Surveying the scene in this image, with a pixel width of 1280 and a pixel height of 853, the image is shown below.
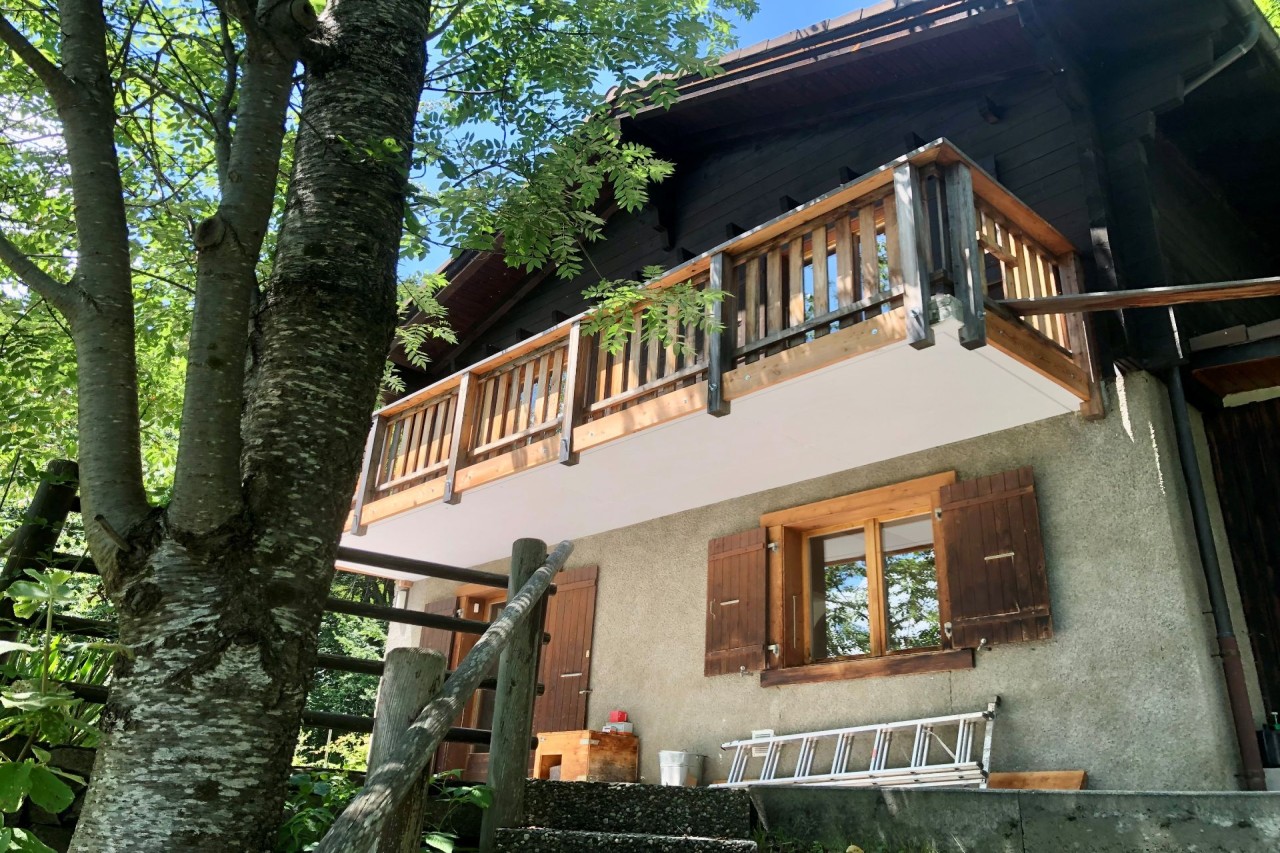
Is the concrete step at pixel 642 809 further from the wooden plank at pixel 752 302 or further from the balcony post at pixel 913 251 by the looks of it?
the wooden plank at pixel 752 302

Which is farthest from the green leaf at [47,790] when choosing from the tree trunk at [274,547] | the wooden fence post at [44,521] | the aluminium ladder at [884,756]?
the aluminium ladder at [884,756]

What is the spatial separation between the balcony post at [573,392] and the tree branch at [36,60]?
4253mm

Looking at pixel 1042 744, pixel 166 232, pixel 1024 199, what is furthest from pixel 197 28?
pixel 1042 744

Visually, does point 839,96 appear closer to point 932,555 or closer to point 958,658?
point 932,555

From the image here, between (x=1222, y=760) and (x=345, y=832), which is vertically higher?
(x=1222, y=760)

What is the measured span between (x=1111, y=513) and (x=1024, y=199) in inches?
90.8

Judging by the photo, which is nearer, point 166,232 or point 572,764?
point 166,232

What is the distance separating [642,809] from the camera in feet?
12.2

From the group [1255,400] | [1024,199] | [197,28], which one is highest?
[1024,199]

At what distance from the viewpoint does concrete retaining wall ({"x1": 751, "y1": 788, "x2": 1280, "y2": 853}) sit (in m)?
2.90

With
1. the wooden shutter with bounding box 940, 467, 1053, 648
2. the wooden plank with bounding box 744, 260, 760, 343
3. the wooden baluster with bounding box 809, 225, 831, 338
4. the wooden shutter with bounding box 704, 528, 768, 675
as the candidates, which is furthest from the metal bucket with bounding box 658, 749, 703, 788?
the wooden baluster with bounding box 809, 225, 831, 338

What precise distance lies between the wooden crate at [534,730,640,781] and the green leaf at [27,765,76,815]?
15.7 ft

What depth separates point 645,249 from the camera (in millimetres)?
9359

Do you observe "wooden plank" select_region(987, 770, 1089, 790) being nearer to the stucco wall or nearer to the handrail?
the stucco wall
